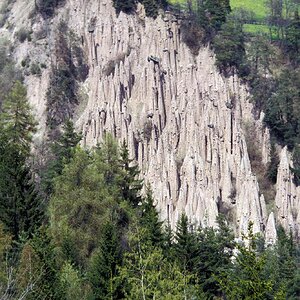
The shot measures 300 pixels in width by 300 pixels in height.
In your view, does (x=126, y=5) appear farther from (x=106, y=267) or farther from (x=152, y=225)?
(x=106, y=267)

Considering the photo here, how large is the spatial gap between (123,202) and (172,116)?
3273 centimetres

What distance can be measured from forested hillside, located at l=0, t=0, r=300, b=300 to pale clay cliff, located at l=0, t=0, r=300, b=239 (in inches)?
39.4

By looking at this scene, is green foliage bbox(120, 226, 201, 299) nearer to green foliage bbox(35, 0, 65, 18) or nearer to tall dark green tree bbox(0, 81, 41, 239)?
tall dark green tree bbox(0, 81, 41, 239)

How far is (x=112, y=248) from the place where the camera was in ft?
92.5

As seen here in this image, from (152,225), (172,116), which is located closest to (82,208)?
(152,225)

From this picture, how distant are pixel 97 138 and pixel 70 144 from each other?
716 inches

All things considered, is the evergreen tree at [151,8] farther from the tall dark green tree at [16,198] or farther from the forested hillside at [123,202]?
the tall dark green tree at [16,198]

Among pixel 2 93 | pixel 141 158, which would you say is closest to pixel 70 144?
pixel 141 158

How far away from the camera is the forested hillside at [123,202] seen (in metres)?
22.1

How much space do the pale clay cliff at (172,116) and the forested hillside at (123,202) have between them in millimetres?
1001

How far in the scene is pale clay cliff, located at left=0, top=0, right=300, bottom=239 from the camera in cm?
6438

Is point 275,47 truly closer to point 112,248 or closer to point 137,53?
point 137,53

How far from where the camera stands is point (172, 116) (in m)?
70.3

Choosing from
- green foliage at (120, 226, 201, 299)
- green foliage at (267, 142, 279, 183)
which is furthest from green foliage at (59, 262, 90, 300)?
green foliage at (267, 142, 279, 183)
